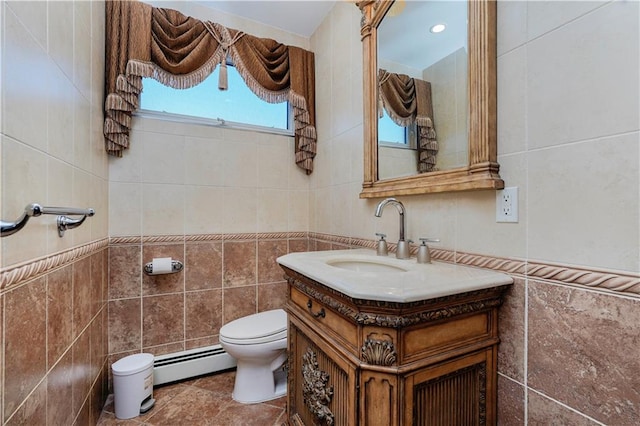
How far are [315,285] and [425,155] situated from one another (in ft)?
2.52

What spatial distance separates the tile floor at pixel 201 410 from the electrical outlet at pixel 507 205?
4.89ft

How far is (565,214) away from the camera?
0.83 metres

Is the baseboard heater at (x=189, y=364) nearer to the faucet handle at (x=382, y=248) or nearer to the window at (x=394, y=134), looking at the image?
the faucet handle at (x=382, y=248)

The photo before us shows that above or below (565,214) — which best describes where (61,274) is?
below

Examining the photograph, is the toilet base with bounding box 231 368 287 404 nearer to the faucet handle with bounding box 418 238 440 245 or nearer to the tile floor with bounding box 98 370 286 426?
the tile floor with bounding box 98 370 286 426

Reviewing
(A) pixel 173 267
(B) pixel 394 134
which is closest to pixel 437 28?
(B) pixel 394 134

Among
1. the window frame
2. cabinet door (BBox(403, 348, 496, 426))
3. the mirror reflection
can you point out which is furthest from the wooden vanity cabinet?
the window frame

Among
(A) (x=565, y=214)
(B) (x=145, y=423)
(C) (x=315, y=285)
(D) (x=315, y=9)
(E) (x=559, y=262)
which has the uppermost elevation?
(D) (x=315, y=9)

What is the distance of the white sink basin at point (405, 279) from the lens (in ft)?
2.64

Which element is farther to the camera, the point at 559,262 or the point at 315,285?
the point at 315,285

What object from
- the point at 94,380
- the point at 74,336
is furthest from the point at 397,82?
the point at 94,380

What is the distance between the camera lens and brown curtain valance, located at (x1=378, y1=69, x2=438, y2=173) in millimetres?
1320

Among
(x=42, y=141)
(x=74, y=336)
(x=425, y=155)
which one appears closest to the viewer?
(x=42, y=141)

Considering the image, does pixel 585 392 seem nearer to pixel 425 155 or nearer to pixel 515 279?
pixel 515 279
